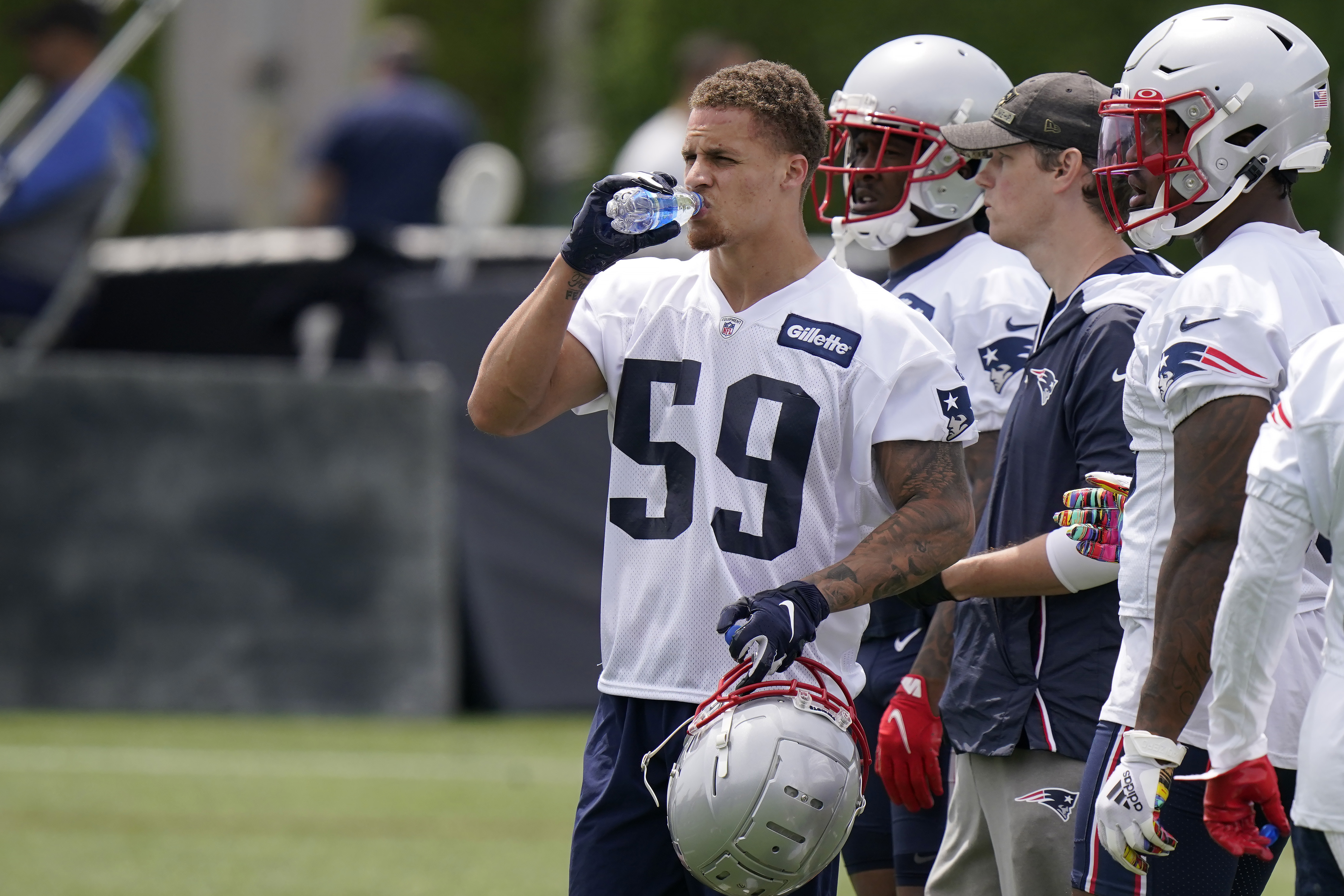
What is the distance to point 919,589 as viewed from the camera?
417 centimetres

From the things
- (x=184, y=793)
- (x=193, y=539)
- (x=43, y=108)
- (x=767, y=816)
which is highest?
(x=43, y=108)

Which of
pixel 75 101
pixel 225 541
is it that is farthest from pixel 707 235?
pixel 75 101

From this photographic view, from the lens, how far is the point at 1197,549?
3.30m

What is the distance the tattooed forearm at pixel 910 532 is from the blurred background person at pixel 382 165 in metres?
8.62

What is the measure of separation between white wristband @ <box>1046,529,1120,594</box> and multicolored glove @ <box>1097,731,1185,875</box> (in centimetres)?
69

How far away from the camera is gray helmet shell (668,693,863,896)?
350cm

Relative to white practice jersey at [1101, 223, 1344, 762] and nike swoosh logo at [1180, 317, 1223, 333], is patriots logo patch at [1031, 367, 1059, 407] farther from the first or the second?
nike swoosh logo at [1180, 317, 1223, 333]

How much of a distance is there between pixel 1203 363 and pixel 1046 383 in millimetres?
848

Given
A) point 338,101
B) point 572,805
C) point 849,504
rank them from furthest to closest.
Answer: point 338,101 < point 572,805 < point 849,504

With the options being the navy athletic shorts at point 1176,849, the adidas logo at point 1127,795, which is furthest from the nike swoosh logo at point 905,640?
the adidas logo at point 1127,795

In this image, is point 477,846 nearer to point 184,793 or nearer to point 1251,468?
point 184,793

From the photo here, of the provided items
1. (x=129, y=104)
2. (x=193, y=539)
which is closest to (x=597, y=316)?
(x=193, y=539)

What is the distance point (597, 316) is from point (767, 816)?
1120mm

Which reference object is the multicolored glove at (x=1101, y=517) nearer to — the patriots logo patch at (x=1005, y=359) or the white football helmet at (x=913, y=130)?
the patriots logo patch at (x=1005, y=359)
